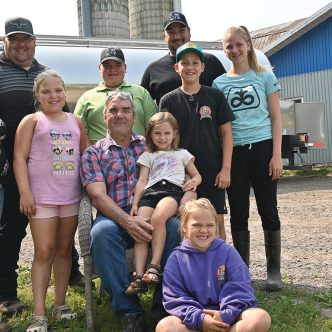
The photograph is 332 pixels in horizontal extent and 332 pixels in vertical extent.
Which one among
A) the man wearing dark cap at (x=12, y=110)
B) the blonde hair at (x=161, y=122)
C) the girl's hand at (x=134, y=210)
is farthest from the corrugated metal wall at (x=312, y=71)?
the girl's hand at (x=134, y=210)

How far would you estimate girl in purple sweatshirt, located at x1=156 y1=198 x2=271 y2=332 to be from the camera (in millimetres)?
2895

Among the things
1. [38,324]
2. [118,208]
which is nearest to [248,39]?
[118,208]

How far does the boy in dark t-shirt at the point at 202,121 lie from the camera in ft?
13.0

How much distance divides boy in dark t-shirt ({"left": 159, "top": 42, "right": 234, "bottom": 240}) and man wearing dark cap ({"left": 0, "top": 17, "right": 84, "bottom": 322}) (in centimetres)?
108

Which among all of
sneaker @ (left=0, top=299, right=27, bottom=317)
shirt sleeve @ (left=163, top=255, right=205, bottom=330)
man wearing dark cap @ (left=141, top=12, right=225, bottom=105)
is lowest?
sneaker @ (left=0, top=299, right=27, bottom=317)

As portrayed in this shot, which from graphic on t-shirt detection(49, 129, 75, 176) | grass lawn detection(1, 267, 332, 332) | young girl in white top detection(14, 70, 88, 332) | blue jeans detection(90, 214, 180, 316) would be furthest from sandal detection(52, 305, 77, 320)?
graphic on t-shirt detection(49, 129, 75, 176)

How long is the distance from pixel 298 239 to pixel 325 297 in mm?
2469

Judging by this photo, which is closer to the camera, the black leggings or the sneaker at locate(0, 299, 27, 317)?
the sneaker at locate(0, 299, 27, 317)

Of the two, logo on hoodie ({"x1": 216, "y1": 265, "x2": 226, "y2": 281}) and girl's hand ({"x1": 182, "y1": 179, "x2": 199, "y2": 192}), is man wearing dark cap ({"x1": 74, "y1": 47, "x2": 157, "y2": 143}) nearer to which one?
girl's hand ({"x1": 182, "y1": 179, "x2": 199, "y2": 192})

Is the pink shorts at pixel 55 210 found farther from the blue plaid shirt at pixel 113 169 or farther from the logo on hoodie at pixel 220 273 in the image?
the logo on hoodie at pixel 220 273

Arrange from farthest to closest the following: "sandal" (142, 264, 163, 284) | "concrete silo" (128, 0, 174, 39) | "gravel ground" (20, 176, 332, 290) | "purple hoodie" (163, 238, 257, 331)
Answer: "concrete silo" (128, 0, 174, 39) < "gravel ground" (20, 176, 332, 290) < "sandal" (142, 264, 163, 284) < "purple hoodie" (163, 238, 257, 331)

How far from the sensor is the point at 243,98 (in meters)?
4.24

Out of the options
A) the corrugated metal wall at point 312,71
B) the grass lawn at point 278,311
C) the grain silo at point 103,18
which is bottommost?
the grass lawn at point 278,311

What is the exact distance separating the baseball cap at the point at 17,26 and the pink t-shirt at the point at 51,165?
741 millimetres
